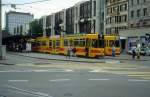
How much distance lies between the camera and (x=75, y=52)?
5009 centimetres

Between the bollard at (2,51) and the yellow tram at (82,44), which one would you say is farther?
the yellow tram at (82,44)

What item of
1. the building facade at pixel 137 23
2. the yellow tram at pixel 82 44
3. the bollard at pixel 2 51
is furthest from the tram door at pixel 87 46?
the building facade at pixel 137 23

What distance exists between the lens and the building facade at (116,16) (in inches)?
3669

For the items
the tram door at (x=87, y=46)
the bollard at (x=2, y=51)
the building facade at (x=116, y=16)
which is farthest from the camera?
the building facade at (x=116, y=16)

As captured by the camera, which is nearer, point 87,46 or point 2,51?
point 2,51

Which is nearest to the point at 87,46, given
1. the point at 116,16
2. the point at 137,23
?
the point at 137,23

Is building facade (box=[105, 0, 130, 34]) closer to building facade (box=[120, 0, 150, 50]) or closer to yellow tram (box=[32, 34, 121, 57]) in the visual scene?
building facade (box=[120, 0, 150, 50])

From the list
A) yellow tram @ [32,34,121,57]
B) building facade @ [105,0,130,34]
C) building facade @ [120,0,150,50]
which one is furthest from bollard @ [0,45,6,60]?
building facade @ [105,0,130,34]

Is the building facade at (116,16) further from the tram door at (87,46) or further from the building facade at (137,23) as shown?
the tram door at (87,46)

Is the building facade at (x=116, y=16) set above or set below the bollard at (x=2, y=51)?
above

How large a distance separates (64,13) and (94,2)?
31.9 metres

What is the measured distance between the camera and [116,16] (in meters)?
99.1

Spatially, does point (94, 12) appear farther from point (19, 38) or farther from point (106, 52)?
point (106, 52)

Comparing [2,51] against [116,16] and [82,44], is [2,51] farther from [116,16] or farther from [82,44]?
[116,16]
